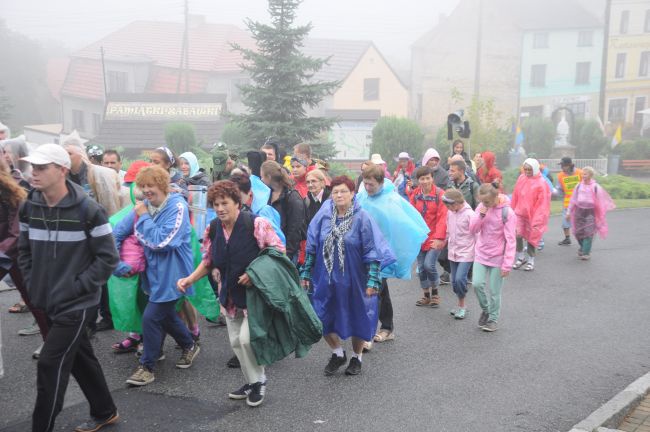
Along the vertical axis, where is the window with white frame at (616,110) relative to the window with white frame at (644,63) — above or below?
below

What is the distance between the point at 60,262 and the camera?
163 inches

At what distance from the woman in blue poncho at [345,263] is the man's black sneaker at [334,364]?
0.91 feet

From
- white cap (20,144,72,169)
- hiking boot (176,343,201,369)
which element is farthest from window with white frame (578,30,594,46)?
white cap (20,144,72,169)

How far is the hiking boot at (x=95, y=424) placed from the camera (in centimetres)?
455

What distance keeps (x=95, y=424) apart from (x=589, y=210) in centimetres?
984

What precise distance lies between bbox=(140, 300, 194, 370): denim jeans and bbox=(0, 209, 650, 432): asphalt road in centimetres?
29

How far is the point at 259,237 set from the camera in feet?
16.0

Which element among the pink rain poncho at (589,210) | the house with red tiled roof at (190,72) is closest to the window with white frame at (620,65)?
the house with red tiled roof at (190,72)

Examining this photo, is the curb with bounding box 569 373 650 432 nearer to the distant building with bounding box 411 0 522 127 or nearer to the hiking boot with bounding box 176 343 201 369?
the hiking boot with bounding box 176 343 201 369

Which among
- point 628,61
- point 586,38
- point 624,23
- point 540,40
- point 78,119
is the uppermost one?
point 624,23

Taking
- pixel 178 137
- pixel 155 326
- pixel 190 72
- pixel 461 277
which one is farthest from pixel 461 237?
pixel 190 72

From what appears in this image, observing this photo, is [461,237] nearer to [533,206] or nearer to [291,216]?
[291,216]

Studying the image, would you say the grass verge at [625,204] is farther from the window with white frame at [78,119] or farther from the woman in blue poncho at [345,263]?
the window with white frame at [78,119]

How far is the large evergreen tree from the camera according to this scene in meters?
18.0
